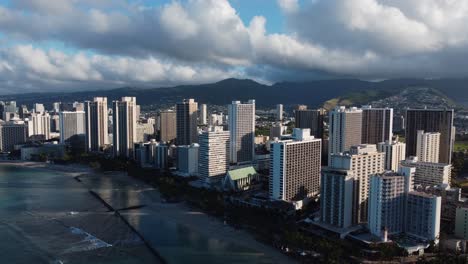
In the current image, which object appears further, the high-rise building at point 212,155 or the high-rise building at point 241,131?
the high-rise building at point 241,131

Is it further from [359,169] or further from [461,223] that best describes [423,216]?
[359,169]

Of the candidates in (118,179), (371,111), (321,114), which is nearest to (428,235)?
(371,111)

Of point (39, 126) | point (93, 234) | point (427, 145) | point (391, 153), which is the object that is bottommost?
point (93, 234)

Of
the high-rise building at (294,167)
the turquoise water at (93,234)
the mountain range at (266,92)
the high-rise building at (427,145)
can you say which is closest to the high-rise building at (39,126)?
the turquoise water at (93,234)

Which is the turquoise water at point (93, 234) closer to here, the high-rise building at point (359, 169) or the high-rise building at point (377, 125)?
the high-rise building at point (359, 169)

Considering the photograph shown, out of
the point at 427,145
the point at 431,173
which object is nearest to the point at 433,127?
the point at 427,145

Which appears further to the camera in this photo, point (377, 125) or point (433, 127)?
point (377, 125)

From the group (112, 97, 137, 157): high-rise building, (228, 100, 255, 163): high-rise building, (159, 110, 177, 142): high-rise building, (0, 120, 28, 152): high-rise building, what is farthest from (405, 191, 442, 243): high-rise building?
(0, 120, 28, 152): high-rise building
